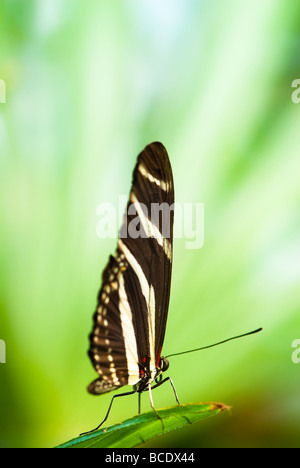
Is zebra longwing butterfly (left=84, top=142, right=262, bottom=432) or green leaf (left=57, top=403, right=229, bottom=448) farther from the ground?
zebra longwing butterfly (left=84, top=142, right=262, bottom=432)

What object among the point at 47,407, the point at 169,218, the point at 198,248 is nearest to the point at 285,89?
the point at 198,248

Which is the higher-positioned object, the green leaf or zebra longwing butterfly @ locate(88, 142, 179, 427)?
zebra longwing butterfly @ locate(88, 142, 179, 427)

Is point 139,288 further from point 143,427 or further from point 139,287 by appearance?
point 143,427

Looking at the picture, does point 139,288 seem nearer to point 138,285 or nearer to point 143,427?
point 138,285

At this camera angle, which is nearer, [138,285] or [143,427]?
[143,427]

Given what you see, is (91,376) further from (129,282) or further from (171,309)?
(129,282)

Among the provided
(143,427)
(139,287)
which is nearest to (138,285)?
(139,287)
